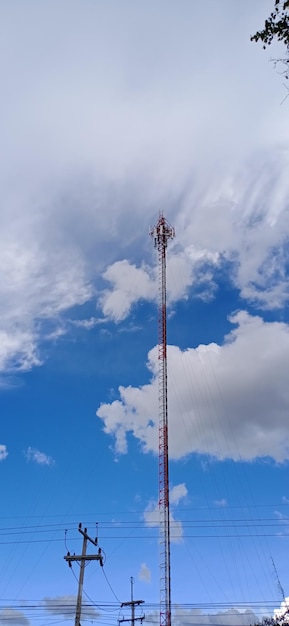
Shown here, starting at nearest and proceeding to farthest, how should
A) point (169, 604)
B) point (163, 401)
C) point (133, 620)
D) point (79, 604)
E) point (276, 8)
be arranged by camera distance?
point (276, 8)
point (79, 604)
point (169, 604)
point (163, 401)
point (133, 620)

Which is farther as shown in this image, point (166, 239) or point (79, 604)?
point (166, 239)

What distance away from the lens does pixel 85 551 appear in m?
42.6

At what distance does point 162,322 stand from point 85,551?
26731 mm

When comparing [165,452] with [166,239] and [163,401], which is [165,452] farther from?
[166,239]

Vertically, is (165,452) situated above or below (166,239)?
below

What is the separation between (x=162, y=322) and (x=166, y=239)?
10810 mm

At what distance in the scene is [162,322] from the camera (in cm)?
6184

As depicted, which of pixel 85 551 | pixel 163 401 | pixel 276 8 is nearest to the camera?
pixel 276 8

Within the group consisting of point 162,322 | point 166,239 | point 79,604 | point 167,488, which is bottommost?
point 79,604

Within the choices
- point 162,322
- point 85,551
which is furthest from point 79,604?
point 162,322

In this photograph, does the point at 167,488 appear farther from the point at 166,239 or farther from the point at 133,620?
the point at 166,239

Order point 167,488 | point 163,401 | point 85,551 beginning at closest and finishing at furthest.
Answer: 1. point 85,551
2. point 167,488
3. point 163,401

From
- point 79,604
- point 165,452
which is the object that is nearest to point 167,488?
point 165,452

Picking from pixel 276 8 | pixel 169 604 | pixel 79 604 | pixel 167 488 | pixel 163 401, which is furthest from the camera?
pixel 163 401
